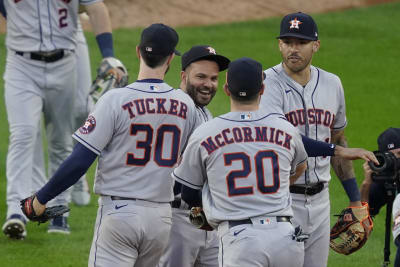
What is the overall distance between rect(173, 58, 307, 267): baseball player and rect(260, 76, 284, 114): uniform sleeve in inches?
29.2

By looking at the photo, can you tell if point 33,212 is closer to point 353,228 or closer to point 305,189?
point 305,189

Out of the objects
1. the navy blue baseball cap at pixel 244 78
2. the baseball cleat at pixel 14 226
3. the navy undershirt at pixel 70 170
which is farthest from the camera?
the baseball cleat at pixel 14 226

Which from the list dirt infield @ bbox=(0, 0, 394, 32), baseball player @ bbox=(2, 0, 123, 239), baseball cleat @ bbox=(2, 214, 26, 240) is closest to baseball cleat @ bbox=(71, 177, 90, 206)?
baseball player @ bbox=(2, 0, 123, 239)

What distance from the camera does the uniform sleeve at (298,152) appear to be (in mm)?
5309

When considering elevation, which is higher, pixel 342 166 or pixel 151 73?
pixel 151 73

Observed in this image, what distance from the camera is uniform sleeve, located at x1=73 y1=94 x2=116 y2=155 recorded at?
5312mm

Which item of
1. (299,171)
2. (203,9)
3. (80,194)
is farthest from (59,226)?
(203,9)

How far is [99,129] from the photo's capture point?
532 cm

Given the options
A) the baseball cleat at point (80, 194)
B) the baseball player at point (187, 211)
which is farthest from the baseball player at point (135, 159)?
the baseball cleat at point (80, 194)

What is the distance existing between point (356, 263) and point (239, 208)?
3222mm

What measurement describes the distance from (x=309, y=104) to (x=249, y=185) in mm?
1200

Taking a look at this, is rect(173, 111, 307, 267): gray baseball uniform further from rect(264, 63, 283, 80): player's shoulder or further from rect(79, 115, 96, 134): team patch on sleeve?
rect(264, 63, 283, 80): player's shoulder

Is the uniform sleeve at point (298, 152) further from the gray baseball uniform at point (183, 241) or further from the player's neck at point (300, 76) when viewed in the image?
the player's neck at point (300, 76)

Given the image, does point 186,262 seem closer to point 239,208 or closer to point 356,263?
point 239,208
